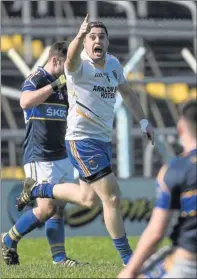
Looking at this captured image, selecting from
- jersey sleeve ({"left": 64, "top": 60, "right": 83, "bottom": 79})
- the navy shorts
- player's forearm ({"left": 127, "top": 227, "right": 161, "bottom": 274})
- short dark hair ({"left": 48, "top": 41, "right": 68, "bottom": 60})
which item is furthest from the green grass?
player's forearm ({"left": 127, "top": 227, "right": 161, "bottom": 274})

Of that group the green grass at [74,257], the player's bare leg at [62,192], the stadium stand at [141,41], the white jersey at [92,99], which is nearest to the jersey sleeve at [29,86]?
the player's bare leg at [62,192]

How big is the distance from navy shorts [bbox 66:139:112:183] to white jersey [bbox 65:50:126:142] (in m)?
0.05

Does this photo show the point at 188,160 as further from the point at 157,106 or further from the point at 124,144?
the point at 157,106

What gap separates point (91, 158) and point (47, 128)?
1789 millimetres

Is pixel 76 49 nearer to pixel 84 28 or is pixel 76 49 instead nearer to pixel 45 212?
pixel 84 28

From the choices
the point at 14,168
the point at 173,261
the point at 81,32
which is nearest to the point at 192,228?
the point at 173,261

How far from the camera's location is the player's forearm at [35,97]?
949 cm

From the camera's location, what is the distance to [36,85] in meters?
10.1

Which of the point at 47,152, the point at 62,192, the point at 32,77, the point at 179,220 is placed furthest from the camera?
the point at 47,152

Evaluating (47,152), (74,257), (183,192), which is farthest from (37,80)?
(183,192)

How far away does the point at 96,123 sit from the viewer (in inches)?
353

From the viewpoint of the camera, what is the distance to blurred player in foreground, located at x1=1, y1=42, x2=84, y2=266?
32.8 feet

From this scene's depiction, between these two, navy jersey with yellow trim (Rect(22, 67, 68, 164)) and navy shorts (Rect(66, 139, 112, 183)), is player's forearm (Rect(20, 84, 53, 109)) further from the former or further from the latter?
navy jersey with yellow trim (Rect(22, 67, 68, 164))

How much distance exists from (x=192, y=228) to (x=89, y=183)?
311 cm
